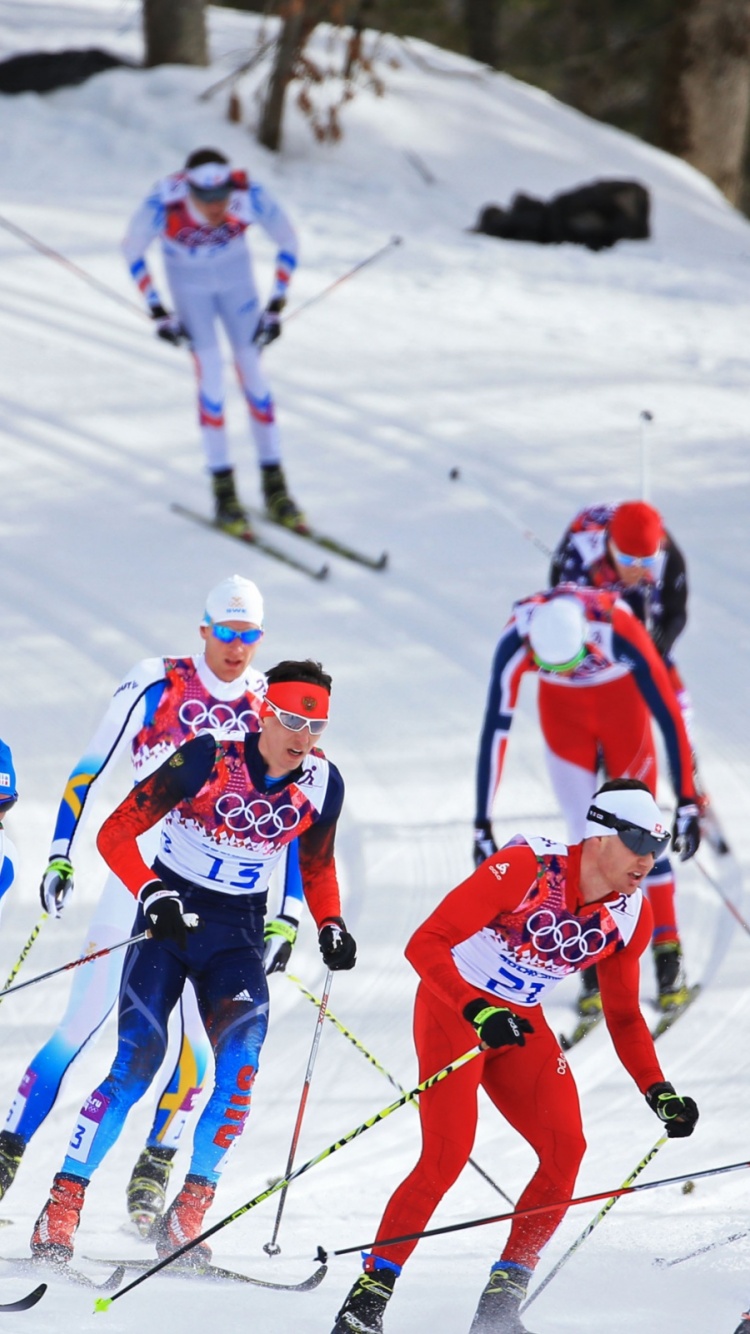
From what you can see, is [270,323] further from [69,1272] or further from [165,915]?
[69,1272]

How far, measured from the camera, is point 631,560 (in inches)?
217

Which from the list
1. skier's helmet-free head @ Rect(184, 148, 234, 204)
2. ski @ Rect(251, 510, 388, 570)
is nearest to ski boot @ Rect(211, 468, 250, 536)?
ski @ Rect(251, 510, 388, 570)

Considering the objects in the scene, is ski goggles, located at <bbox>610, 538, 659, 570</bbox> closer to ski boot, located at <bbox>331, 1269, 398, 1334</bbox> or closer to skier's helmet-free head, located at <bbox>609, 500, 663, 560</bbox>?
skier's helmet-free head, located at <bbox>609, 500, 663, 560</bbox>

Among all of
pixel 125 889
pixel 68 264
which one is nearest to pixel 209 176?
pixel 68 264

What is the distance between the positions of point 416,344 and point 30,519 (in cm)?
372

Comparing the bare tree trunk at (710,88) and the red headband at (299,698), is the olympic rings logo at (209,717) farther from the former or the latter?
the bare tree trunk at (710,88)

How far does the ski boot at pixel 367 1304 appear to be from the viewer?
125 inches

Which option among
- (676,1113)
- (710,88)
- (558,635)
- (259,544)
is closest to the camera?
(676,1113)

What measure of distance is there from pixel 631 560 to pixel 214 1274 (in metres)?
2.94

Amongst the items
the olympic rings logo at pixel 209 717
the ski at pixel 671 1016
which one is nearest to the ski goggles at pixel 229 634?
the olympic rings logo at pixel 209 717

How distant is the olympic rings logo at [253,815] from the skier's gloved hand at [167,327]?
14.8 ft

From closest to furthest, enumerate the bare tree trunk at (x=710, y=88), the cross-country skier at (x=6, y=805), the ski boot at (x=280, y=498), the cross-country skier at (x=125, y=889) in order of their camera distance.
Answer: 1. the cross-country skier at (x=6, y=805)
2. the cross-country skier at (x=125, y=889)
3. the ski boot at (x=280, y=498)
4. the bare tree trunk at (x=710, y=88)

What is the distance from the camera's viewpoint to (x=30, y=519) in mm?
7996

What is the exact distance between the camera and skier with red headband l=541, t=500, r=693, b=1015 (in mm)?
5348
